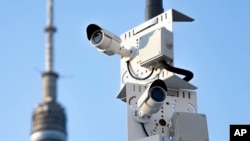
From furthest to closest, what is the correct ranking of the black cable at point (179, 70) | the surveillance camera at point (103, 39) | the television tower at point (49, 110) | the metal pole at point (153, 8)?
1. the television tower at point (49, 110)
2. the metal pole at point (153, 8)
3. the surveillance camera at point (103, 39)
4. the black cable at point (179, 70)

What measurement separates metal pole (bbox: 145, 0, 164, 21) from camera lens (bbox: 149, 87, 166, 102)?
1.83 metres

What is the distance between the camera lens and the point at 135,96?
9898 mm

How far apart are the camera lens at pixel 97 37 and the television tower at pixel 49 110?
102724mm

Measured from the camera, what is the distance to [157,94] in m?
9.09

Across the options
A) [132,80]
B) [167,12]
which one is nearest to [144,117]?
[132,80]

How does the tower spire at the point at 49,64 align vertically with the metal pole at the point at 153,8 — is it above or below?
above

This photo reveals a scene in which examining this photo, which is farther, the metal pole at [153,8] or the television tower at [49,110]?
the television tower at [49,110]

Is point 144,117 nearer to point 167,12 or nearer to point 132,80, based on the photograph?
point 132,80

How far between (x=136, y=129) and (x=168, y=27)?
4.88 ft

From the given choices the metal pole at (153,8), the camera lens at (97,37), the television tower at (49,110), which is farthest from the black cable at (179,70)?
the television tower at (49,110)

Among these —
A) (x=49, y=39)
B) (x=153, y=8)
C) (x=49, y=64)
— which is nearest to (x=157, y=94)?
(x=153, y=8)

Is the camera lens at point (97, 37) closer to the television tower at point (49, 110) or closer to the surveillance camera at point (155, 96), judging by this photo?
the surveillance camera at point (155, 96)

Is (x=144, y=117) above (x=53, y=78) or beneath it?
beneath

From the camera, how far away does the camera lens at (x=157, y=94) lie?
357 inches
